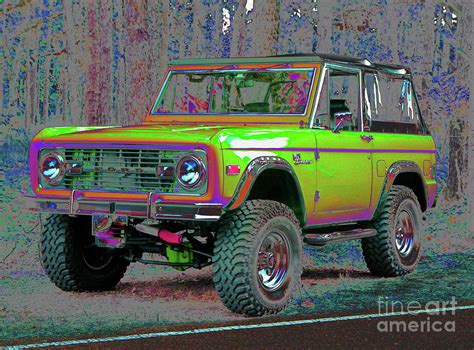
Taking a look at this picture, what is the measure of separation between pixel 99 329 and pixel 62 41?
1033 cm

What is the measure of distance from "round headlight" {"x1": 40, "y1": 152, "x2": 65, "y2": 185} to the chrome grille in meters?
0.07

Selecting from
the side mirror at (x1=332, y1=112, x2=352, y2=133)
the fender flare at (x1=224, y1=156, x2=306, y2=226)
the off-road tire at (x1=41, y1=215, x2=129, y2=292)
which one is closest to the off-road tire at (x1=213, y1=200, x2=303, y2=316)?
the fender flare at (x1=224, y1=156, x2=306, y2=226)

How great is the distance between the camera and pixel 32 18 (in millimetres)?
18062

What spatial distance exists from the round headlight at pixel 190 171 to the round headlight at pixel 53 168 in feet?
4.26

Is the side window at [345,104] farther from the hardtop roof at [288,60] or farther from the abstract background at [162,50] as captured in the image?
the abstract background at [162,50]

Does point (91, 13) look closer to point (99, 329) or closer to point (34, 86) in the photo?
point (34, 86)

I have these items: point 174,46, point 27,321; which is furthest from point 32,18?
point 27,321

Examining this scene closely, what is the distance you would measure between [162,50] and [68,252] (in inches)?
314

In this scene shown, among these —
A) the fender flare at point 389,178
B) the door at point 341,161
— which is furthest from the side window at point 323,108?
the fender flare at point 389,178

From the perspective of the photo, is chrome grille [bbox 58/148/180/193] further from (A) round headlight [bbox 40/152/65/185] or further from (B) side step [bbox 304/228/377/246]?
(B) side step [bbox 304/228/377/246]

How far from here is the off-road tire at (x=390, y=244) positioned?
37.5 feet

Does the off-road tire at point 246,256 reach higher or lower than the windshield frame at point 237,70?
lower

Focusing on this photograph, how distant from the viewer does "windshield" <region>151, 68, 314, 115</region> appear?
404 inches

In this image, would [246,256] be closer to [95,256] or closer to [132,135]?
[132,135]
